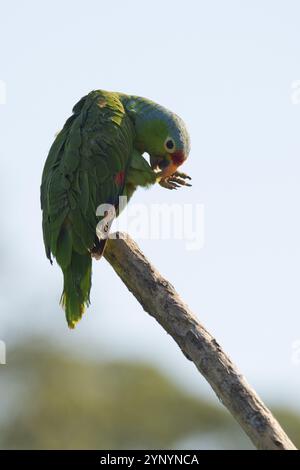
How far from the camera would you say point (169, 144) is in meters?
9.46

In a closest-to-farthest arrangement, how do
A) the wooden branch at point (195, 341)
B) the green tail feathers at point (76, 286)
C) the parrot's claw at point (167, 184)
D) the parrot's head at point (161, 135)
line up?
1. the wooden branch at point (195, 341)
2. the green tail feathers at point (76, 286)
3. the parrot's head at point (161, 135)
4. the parrot's claw at point (167, 184)

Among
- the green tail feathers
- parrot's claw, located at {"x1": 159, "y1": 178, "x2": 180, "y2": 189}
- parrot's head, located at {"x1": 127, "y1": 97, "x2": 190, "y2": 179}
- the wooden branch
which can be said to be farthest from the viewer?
parrot's claw, located at {"x1": 159, "y1": 178, "x2": 180, "y2": 189}

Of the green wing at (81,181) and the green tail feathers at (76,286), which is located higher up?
the green wing at (81,181)

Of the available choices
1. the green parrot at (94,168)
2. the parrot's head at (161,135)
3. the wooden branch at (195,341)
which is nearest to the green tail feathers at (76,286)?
the green parrot at (94,168)

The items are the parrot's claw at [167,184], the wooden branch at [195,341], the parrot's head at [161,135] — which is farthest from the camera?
the parrot's claw at [167,184]

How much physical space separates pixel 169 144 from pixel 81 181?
0.99 m

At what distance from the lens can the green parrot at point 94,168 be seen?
8.55 metres

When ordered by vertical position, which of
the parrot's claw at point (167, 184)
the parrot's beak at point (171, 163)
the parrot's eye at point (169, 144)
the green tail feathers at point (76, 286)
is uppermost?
the parrot's eye at point (169, 144)

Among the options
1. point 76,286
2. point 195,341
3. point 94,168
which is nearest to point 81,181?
point 94,168

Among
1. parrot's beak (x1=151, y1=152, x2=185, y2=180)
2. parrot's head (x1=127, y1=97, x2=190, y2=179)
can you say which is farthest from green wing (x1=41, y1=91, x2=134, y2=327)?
parrot's beak (x1=151, y1=152, x2=185, y2=180)

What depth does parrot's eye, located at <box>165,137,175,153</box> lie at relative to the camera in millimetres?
9453

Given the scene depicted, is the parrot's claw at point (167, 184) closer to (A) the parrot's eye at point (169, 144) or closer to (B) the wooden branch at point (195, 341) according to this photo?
(A) the parrot's eye at point (169, 144)

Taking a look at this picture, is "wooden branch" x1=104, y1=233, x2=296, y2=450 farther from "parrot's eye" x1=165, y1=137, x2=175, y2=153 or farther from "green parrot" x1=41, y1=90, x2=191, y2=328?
"parrot's eye" x1=165, y1=137, x2=175, y2=153

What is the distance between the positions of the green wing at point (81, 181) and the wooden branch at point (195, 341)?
12.1 inches
